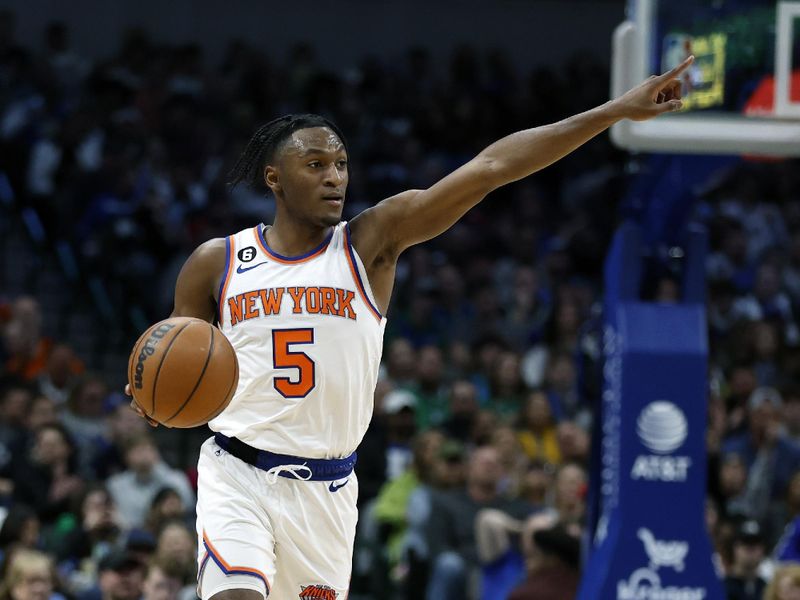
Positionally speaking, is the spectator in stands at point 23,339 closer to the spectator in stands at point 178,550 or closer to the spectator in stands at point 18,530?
the spectator in stands at point 18,530

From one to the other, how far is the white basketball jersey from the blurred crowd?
2.79 metres

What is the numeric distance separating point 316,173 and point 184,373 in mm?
846

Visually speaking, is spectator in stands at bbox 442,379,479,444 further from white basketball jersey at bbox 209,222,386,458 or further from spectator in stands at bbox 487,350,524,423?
white basketball jersey at bbox 209,222,386,458

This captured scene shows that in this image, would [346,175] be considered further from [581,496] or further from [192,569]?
[581,496]

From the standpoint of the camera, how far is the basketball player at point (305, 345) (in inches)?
184

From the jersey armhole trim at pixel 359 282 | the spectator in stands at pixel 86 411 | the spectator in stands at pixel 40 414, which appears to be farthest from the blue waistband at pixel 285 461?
the spectator in stands at pixel 86 411

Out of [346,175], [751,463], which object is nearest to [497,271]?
[751,463]

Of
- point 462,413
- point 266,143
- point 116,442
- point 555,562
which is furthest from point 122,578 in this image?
point 462,413

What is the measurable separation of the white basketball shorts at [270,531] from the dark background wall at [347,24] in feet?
41.2

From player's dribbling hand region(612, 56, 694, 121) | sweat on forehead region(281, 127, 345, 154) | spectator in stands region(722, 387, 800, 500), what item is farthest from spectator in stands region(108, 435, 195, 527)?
player's dribbling hand region(612, 56, 694, 121)

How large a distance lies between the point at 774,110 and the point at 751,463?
168 inches

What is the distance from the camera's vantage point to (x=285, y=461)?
186 inches

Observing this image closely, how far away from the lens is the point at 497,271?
13.8 metres

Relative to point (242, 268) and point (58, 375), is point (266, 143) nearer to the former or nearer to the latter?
point (242, 268)
